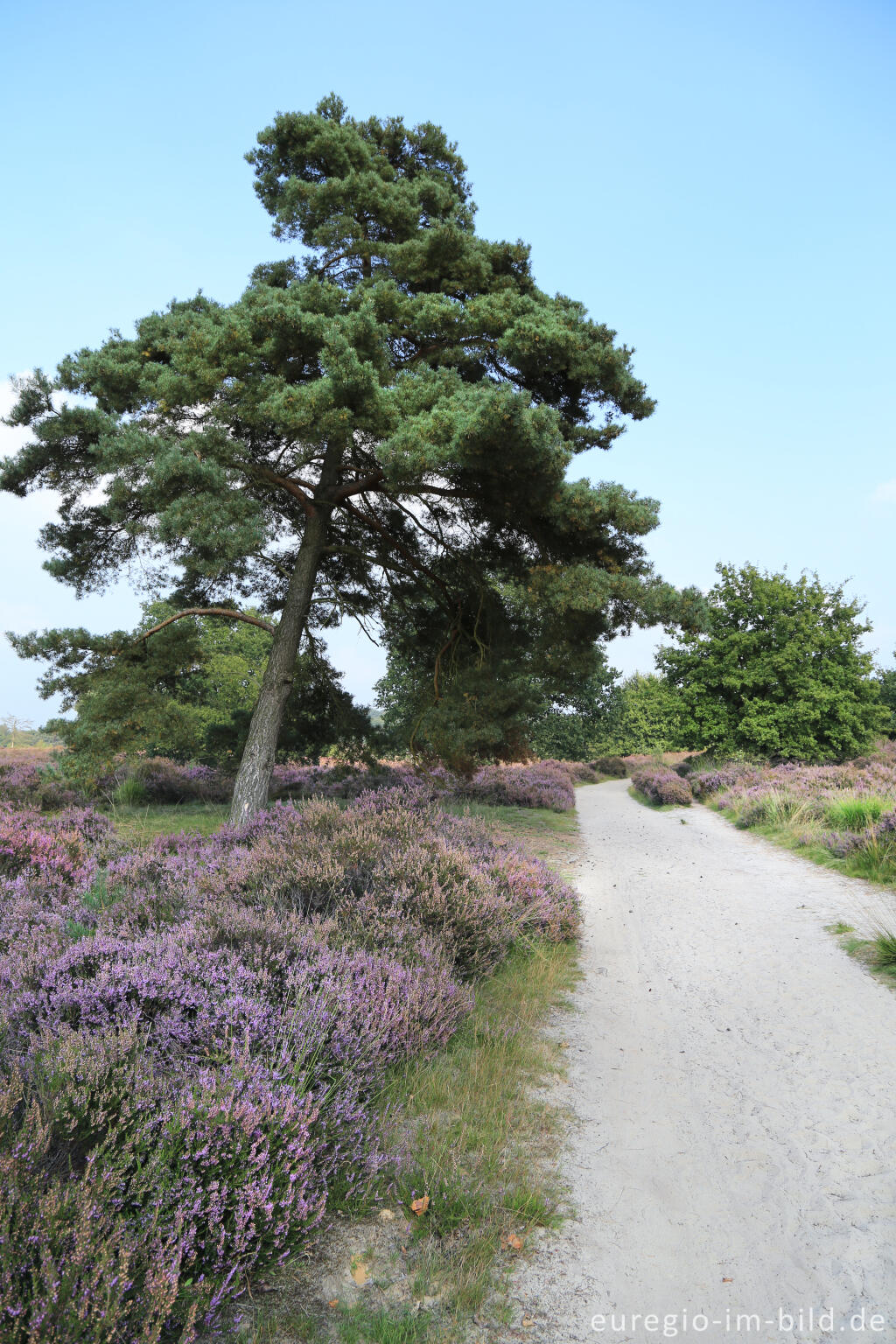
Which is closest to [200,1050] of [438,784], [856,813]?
[856,813]

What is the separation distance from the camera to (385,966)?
379cm

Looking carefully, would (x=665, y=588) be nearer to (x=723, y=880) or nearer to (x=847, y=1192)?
(x=723, y=880)

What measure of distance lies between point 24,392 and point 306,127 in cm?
680

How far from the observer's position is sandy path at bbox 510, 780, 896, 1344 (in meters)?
2.38

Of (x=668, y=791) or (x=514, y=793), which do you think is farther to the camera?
(x=668, y=791)

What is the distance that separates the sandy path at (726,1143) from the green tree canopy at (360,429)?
4.82m

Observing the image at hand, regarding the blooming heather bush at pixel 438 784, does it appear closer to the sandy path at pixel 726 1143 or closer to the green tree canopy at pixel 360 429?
the green tree canopy at pixel 360 429

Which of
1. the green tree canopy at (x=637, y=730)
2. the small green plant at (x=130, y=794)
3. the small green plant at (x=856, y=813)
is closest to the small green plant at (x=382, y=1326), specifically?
the small green plant at (x=856, y=813)

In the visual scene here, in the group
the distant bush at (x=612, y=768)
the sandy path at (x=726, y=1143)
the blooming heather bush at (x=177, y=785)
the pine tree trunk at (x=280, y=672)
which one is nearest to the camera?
the sandy path at (x=726, y=1143)

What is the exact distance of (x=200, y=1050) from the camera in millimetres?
2994

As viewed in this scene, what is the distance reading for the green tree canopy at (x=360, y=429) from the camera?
8.80 metres

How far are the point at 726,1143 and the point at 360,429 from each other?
9027mm

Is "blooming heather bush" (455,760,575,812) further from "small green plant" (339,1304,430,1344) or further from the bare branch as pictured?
"small green plant" (339,1304,430,1344)

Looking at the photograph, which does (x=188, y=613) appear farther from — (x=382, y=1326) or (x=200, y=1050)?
(x=382, y=1326)
